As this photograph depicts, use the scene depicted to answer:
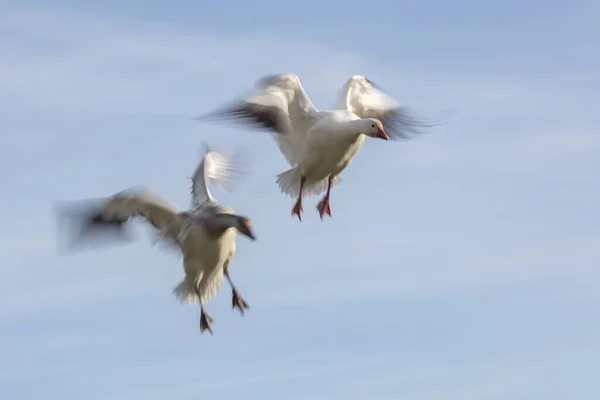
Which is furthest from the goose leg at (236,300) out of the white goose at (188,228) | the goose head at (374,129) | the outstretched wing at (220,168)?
the goose head at (374,129)

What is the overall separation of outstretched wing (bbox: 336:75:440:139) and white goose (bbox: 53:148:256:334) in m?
2.41

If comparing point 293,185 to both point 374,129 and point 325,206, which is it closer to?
point 325,206

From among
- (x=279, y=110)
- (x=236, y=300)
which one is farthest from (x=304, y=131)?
(x=236, y=300)

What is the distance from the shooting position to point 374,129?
1791cm

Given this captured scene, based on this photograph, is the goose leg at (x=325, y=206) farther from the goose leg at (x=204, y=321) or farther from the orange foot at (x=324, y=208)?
the goose leg at (x=204, y=321)

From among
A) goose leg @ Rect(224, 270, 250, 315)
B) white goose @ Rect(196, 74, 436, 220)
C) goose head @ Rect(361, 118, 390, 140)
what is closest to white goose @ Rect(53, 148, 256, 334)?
goose leg @ Rect(224, 270, 250, 315)

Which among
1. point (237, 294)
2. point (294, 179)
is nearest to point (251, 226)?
point (237, 294)

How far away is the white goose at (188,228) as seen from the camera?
1689 cm

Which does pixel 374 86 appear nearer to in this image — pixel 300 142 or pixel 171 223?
pixel 300 142

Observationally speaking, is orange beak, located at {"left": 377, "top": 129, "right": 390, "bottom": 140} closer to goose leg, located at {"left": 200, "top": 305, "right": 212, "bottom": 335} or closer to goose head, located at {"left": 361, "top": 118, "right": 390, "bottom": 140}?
goose head, located at {"left": 361, "top": 118, "right": 390, "bottom": 140}

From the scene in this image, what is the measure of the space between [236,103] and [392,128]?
7.68 ft

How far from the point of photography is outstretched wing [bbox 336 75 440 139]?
19562 millimetres

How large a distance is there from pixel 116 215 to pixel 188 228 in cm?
127

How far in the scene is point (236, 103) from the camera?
18156 mm
